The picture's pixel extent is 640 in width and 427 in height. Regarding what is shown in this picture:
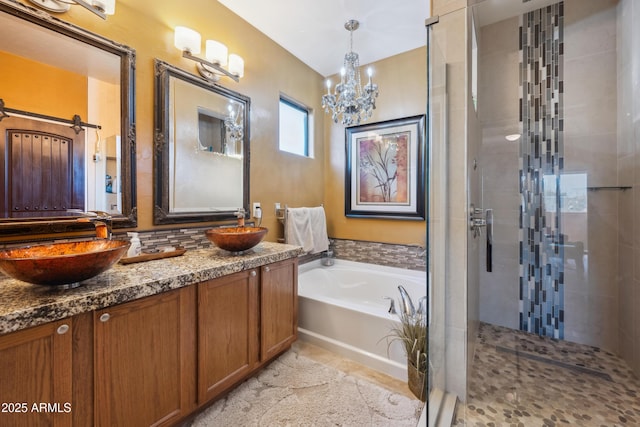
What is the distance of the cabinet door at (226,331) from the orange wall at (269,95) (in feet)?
2.33

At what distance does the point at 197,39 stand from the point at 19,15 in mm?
874

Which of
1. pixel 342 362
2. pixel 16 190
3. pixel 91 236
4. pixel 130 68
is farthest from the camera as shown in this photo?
pixel 342 362

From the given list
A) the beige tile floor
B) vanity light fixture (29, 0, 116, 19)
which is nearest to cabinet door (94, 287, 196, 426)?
the beige tile floor

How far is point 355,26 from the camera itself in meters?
2.28

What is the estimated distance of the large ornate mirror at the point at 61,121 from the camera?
1.19 m

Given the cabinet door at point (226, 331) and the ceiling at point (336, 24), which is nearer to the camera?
the cabinet door at point (226, 331)

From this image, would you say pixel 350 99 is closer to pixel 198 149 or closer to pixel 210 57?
pixel 210 57

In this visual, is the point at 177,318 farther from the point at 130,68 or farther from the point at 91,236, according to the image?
the point at 130,68

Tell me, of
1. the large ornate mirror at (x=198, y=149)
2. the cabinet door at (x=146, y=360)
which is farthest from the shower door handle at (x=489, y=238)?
the cabinet door at (x=146, y=360)

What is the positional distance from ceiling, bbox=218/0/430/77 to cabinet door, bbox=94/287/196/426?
227 cm

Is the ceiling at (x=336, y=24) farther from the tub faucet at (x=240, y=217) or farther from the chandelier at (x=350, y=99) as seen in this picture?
the tub faucet at (x=240, y=217)

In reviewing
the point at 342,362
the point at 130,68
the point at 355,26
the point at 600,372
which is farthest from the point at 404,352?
the point at 355,26

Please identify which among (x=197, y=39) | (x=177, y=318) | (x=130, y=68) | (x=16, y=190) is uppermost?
(x=197, y=39)

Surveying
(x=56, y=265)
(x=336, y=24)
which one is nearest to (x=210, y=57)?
(x=336, y=24)
